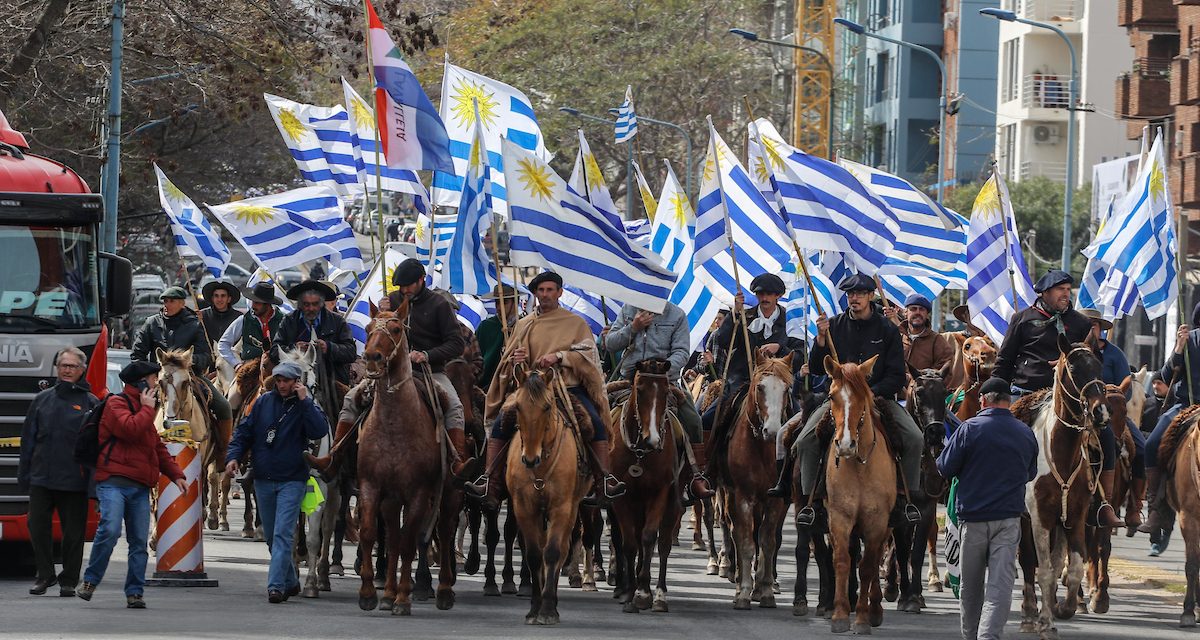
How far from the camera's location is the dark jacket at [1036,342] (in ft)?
53.4

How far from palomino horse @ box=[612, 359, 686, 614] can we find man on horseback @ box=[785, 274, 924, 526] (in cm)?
99

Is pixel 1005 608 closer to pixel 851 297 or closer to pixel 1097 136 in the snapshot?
pixel 851 297

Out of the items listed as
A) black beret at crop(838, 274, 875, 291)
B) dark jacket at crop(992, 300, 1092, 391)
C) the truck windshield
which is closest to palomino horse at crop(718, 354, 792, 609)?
black beret at crop(838, 274, 875, 291)

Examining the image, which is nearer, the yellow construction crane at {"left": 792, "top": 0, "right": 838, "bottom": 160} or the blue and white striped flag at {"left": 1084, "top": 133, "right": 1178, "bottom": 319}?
the blue and white striped flag at {"left": 1084, "top": 133, "right": 1178, "bottom": 319}

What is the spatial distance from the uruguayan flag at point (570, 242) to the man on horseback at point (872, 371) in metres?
2.04

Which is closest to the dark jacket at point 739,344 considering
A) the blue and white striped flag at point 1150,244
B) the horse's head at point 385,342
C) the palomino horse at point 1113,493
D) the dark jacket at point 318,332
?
the palomino horse at point 1113,493

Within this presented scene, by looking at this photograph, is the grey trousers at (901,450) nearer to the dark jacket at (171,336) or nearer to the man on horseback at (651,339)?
the man on horseback at (651,339)

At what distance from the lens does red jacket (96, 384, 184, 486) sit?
1568cm

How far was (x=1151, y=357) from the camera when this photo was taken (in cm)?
4884

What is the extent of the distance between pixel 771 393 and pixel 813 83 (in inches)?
2244

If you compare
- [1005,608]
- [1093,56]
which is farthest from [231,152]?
[1005,608]

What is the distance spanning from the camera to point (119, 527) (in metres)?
15.8

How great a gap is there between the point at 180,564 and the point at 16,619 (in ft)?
9.79

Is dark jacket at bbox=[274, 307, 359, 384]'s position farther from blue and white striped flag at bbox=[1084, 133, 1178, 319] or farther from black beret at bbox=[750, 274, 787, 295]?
blue and white striped flag at bbox=[1084, 133, 1178, 319]
